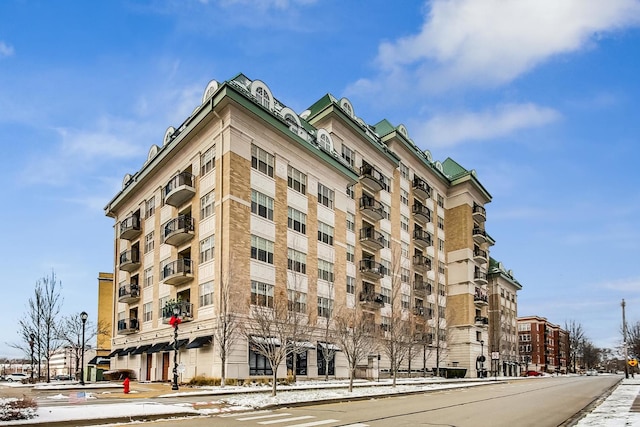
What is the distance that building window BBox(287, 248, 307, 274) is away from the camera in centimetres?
4366

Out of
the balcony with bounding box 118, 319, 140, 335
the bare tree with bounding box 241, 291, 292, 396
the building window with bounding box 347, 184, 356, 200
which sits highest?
the building window with bounding box 347, 184, 356, 200

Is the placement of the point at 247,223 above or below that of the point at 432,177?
below

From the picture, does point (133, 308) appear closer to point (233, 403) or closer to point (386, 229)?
point (386, 229)

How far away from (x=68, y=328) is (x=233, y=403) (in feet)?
161

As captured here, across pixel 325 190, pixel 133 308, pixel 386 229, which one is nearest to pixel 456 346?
pixel 386 229

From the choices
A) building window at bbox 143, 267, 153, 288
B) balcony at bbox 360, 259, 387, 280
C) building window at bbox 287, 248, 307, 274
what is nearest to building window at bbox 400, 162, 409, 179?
balcony at bbox 360, 259, 387, 280

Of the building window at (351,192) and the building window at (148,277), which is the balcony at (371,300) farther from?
the building window at (148,277)

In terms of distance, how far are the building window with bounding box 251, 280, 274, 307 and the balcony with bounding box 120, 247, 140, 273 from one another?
18915 millimetres

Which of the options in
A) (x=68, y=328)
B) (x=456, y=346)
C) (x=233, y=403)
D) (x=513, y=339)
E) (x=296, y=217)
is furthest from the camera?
(x=513, y=339)

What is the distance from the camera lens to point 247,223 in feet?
131

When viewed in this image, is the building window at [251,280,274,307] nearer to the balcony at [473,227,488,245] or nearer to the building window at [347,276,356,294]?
the building window at [347,276,356,294]

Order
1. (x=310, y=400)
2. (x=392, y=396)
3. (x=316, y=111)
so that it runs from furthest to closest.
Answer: (x=316, y=111)
(x=392, y=396)
(x=310, y=400)

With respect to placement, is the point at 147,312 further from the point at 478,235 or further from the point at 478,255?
the point at 478,235

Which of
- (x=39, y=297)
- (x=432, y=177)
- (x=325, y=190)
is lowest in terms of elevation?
(x=39, y=297)
